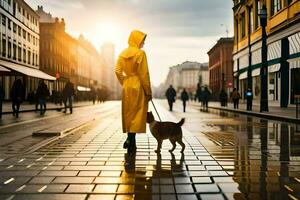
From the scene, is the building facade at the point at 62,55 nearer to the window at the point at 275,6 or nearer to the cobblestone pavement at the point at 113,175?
the window at the point at 275,6

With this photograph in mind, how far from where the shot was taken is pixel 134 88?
709cm

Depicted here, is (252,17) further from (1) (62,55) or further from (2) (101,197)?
(1) (62,55)

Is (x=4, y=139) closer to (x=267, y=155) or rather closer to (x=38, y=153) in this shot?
(x=38, y=153)

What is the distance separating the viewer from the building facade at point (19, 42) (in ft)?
151

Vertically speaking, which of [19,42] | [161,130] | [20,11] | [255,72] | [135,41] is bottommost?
[161,130]

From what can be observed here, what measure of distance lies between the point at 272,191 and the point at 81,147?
4470 mm

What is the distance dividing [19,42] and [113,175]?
51341mm

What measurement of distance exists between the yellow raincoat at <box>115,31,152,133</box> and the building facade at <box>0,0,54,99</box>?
3490 cm

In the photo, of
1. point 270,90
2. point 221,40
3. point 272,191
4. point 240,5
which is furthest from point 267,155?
point 221,40

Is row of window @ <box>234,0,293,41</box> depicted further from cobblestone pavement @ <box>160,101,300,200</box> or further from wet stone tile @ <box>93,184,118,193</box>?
wet stone tile @ <box>93,184,118,193</box>

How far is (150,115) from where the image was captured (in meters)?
7.21

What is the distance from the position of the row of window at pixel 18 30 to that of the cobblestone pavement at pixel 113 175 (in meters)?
42.7

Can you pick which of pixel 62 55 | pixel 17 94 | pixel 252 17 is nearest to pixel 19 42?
pixel 62 55

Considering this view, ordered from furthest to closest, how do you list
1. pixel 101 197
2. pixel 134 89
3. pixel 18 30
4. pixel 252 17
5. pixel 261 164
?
pixel 18 30
pixel 252 17
pixel 134 89
pixel 261 164
pixel 101 197
